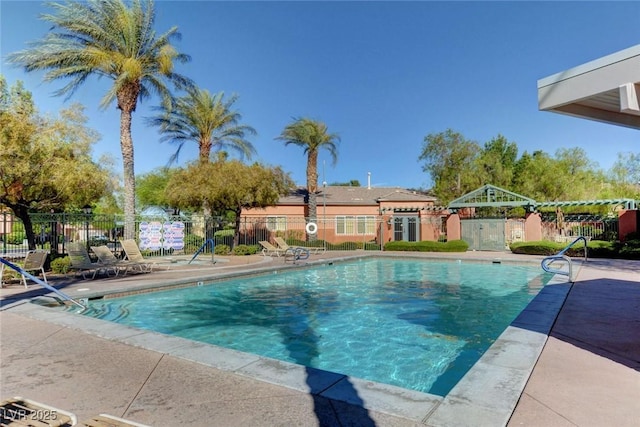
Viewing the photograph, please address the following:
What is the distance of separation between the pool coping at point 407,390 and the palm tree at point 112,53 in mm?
13809

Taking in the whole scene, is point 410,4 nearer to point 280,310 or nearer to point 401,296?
point 401,296

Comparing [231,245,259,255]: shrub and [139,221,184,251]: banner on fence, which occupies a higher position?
[139,221,184,251]: banner on fence

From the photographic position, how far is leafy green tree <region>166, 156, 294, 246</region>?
22.0 meters

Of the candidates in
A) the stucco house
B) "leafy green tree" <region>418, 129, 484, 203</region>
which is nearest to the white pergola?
the stucco house

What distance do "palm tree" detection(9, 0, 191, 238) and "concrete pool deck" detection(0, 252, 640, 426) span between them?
13.8 m

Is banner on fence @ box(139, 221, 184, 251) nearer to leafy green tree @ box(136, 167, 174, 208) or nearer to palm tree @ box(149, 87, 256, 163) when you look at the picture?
palm tree @ box(149, 87, 256, 163)

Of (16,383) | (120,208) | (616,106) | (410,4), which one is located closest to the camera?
(16,383)

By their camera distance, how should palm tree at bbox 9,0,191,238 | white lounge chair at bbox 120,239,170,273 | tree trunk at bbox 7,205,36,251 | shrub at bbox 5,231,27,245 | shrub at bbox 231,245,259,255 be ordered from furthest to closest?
1. shrub at bbox 5,231,27,245
2. shrub at bbox 231,245,259,255
3. palm tree at bbox 9,0,191,238
4. tree trunk at bbox 7,205,36,251
5. white lounge chair at bbox 120,239,170,273

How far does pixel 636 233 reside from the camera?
20031mm

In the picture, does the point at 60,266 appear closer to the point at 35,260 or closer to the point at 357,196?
the point at 35,260

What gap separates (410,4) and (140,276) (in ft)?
53.6

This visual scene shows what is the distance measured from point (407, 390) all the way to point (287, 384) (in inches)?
45.6

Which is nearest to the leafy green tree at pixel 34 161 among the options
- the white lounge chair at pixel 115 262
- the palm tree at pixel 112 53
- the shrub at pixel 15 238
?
the palm tree at pixel 112 53

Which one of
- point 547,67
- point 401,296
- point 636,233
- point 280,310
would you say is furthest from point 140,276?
point 636,233
